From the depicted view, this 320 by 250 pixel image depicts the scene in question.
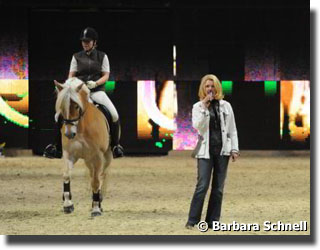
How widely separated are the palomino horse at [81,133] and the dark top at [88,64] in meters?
0.36

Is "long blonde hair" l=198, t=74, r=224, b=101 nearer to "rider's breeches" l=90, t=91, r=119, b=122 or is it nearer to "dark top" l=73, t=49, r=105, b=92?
"dark top" l=73, t=49, r=105, b=92

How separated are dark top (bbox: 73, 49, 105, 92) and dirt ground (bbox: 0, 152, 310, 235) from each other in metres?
1.78

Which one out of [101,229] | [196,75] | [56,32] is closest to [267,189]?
[101,229]

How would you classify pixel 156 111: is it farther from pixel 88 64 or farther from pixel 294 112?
pixel 88 64

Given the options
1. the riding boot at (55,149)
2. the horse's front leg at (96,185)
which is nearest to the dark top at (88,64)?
the riding boot at (55,149)

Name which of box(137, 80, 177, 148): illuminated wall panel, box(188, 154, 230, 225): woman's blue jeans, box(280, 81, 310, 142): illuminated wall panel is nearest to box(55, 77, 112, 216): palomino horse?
box(188, 154, 230, 225): woman's blue jeans

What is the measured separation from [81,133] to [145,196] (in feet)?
9.23

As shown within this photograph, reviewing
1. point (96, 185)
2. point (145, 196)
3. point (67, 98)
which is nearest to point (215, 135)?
point (67, 98)

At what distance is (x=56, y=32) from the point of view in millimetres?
20328

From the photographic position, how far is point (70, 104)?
954 cm

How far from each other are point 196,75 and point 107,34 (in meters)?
2.46

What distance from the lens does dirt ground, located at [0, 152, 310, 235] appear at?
947 centimetres

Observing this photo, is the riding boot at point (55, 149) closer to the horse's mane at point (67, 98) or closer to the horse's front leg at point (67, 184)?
the horse's front leg at point (67, 184)

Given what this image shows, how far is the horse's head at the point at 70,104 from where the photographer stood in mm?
9453
